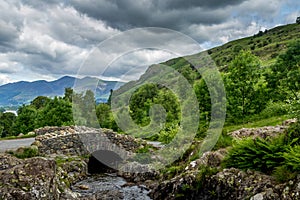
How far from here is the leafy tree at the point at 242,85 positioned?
3931 centimetres

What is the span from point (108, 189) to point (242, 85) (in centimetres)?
2420

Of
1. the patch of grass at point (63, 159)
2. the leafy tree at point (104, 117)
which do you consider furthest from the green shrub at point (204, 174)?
the leafy tree at point (104, 117)

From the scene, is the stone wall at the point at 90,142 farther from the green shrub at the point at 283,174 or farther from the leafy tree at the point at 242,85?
the green shrub at the point at 283,174

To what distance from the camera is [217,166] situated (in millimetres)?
16906

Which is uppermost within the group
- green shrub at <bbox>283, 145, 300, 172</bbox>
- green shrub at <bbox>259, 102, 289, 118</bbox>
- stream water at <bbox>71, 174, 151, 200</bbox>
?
green shrub at <bbox>259, 102, 289, 118</bbox>

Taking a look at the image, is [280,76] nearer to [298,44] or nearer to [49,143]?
[298,44]

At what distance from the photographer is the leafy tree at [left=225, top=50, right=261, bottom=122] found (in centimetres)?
3931

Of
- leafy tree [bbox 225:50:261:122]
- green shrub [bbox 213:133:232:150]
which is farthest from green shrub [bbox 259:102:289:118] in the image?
green shrub [bbox 213:133:232:150]

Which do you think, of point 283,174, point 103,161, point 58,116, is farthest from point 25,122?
point 283,174

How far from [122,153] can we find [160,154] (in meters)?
6.15

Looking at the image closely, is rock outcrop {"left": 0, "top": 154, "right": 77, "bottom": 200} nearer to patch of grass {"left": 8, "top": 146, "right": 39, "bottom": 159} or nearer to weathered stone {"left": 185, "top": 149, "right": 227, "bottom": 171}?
weathered stone {"left": 185, "top": 149, "right": 227, "bottom": 171}

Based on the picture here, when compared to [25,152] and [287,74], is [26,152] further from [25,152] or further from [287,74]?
[287,74]

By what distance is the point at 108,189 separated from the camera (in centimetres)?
2302

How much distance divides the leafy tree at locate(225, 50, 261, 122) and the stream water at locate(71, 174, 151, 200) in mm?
20297
